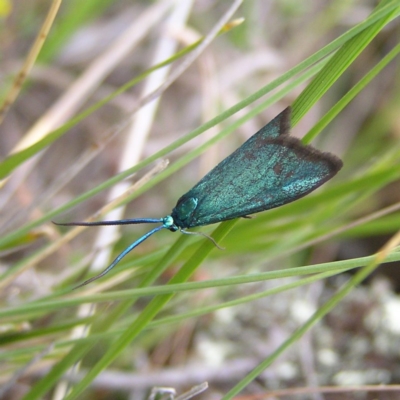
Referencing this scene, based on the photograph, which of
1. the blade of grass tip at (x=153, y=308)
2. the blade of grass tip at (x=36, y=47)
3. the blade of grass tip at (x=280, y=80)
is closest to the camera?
the blade of grass tip at (x=280, y=80)

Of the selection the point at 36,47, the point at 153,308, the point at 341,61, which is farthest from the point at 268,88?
the point at 36,47

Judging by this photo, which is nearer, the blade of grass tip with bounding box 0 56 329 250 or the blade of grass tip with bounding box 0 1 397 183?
the blade of grass tip with bounding box 0 1 397 183

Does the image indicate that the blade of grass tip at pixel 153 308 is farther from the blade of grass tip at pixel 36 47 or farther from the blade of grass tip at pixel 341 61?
the blade of grass tip at pixel 36 47

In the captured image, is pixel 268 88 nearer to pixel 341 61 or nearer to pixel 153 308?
pixel 341 61

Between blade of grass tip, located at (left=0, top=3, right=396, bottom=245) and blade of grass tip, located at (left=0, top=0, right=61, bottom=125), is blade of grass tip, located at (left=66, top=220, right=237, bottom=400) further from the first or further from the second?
blade of grass tip, located at (left=0, top=0, right=61, bottom=125)

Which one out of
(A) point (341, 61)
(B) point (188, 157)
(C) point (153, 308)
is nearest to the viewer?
(A) point (341, 61)

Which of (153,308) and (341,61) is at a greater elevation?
(341,61)

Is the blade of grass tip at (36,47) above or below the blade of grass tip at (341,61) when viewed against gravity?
above

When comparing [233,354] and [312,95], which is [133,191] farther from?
[233,354]

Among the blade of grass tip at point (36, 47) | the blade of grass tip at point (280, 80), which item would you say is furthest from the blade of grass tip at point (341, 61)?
the blade of grass tip at point (36, 47)

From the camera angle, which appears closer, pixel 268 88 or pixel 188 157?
pixel 268 88

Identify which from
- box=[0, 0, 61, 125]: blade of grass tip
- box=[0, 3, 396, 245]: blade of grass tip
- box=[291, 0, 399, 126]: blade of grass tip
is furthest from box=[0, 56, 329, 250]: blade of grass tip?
box=[0, 0, 61, 125]: blade of grass tip

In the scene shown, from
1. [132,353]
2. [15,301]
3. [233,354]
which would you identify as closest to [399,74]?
[233,354]
